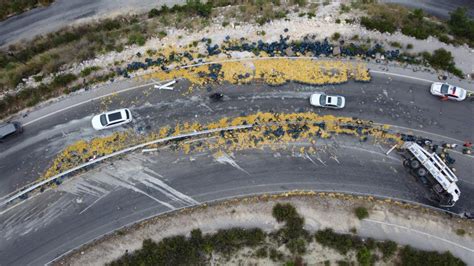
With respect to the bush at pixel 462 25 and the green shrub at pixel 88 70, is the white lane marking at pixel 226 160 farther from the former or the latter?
the bush at pixel 462 25

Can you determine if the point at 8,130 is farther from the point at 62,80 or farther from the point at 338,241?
the point at 338,241

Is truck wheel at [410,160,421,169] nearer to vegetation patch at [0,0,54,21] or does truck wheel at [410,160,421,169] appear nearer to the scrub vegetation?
the scrub vegetation

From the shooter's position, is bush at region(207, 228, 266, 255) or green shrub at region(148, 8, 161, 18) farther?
green shrub at region(148, 8, 161, 18)

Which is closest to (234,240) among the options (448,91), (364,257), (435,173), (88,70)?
(364,257)

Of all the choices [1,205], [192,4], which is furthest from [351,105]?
[1,205]

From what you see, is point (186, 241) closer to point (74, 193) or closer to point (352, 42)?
point (74, 193)

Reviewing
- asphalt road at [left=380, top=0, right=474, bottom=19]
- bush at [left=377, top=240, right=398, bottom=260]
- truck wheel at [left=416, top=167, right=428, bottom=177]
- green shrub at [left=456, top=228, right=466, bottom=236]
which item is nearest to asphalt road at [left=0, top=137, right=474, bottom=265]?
truck wheel at [left=416, top=167, right=428, bottom=177]
